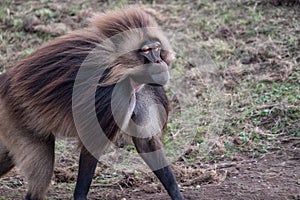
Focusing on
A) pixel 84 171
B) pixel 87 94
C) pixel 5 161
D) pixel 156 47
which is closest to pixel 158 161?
pixel 84 171

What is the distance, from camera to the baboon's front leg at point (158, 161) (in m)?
4.77

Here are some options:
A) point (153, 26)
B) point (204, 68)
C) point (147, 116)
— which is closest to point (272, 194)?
point (147, 116)

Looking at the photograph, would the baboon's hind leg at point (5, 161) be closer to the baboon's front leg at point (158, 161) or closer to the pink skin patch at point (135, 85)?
the baboon's front leg at point (158, 161)

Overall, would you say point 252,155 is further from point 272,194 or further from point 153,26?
point 153,26

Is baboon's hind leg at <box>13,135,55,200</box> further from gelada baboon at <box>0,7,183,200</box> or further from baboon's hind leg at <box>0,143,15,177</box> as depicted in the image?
baboon's hind leg at <box>0,143,15,177</box>

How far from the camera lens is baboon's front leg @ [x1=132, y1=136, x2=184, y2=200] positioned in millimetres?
4770

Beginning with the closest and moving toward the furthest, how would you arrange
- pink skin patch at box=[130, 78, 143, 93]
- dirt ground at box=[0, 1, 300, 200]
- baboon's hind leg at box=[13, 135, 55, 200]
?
pink skin patch at box=[130, 78, 143, 93], baboon's hind leg at box=[13, 135, 55, 200], dirt ground at box=[0, 1, 300, 200]

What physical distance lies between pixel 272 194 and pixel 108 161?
1593mm

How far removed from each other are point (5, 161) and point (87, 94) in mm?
1039

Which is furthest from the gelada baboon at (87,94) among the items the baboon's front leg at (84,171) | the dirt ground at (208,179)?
the dirt ground at (208,179)

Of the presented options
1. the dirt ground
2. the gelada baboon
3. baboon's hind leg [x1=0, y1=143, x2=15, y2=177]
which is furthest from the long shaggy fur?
the dirt ground

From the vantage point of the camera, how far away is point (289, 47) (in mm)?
7168

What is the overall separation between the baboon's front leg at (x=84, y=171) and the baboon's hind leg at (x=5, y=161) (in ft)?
2.06

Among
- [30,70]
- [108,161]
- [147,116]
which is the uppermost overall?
[30,70]
